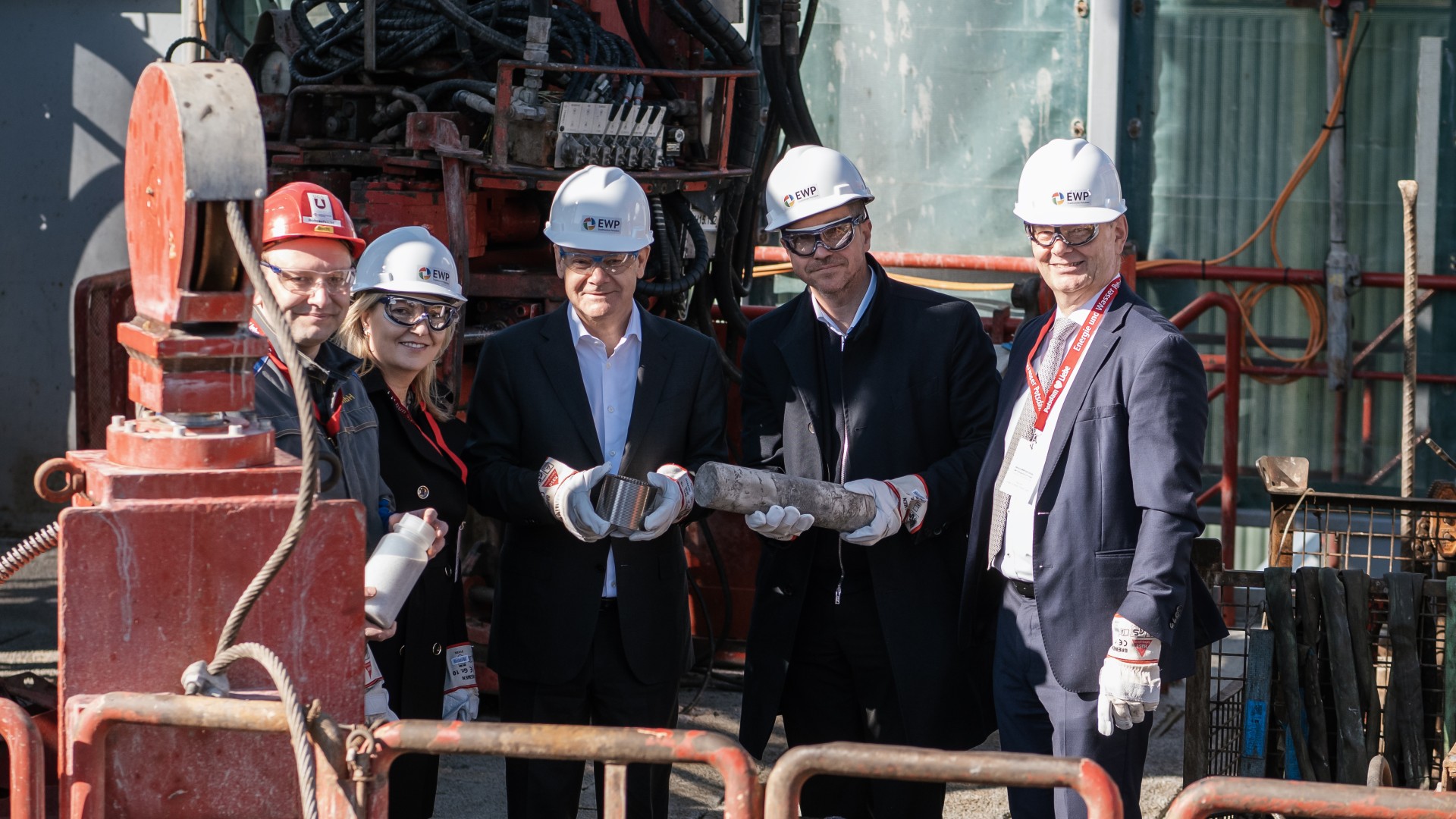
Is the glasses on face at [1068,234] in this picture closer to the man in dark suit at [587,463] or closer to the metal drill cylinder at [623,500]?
the man in dark suit at [587,463]

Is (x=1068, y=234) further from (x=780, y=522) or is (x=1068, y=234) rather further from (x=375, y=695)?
(x=375, y=695)

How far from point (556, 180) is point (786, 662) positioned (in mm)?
2041

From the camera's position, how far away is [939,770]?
2.36 meters

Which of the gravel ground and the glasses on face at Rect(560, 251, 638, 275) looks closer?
the glasses on face at Rect(560, 251, 638, 275)

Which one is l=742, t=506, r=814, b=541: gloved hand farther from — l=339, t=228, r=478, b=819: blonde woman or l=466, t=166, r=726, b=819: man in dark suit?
l=339, t=228, r=478, b=819: blonde woman

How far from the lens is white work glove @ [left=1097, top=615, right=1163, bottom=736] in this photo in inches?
124

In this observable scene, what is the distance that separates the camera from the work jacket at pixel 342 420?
3121 mm

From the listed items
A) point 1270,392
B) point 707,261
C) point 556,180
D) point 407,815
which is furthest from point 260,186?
point 1270,392

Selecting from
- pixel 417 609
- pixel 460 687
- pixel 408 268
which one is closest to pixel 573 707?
pixel 460 687

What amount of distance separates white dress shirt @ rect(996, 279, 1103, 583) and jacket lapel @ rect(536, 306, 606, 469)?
1.03 m

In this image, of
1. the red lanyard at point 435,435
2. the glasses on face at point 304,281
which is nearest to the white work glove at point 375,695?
the red lanyard at point 435,435

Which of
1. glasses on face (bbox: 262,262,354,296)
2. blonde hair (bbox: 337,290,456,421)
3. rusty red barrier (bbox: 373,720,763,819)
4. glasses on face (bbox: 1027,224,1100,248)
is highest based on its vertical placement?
glasses on face (bbox: 1027,224,1100,248)

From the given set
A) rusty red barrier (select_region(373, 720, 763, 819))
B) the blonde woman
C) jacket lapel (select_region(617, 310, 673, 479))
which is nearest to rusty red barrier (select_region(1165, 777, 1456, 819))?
rusty red barrier (select_region(373, 720, 763, 819))

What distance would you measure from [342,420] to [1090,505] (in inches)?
65.0
